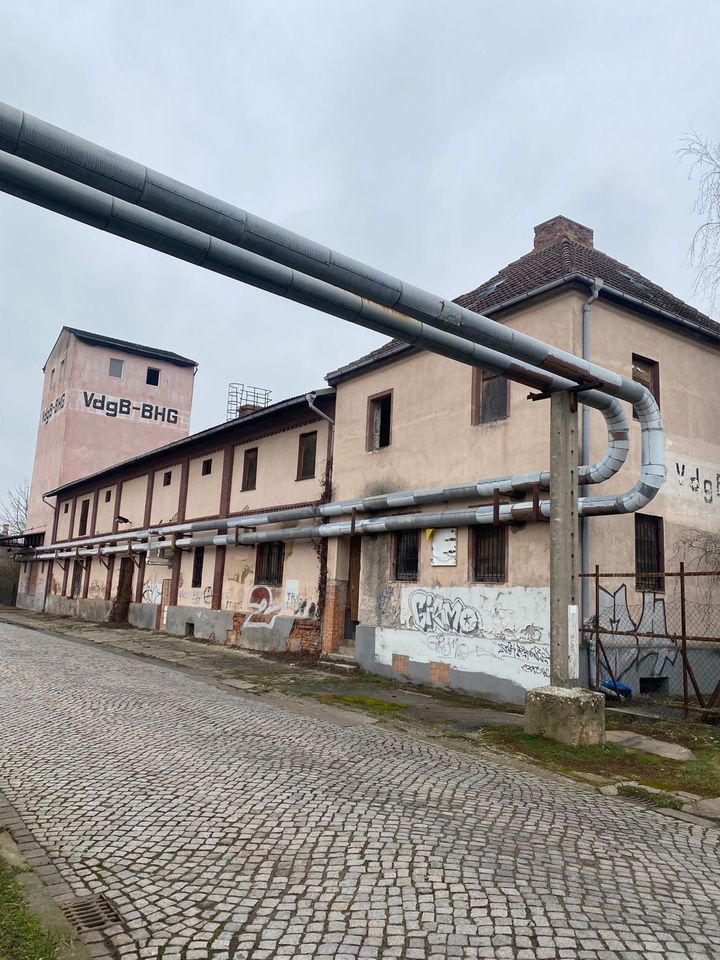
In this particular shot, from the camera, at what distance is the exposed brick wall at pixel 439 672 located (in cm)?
1236

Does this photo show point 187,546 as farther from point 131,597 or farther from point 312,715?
point 312,715

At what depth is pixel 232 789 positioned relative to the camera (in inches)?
218

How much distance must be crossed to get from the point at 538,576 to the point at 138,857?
26.5 ft

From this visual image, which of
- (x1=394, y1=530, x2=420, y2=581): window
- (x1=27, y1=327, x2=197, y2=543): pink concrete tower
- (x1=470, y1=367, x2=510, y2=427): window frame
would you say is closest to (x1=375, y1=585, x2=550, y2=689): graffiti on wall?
(x1=394, y1=530, x2=420, y2=581): window

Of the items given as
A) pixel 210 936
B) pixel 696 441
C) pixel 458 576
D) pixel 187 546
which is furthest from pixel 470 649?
pixel 187 546

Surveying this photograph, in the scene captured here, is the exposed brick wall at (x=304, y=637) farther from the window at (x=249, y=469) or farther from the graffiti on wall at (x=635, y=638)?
the graffiti on wall at (x=635, y=638)

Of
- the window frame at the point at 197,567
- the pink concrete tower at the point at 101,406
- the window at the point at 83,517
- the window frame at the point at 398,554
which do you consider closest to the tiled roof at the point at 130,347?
the pink concrete tower at the point at 101,406

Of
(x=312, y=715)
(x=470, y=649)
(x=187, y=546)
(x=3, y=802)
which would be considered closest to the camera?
(x=3, y=802)

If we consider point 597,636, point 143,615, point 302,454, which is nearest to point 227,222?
point 597,636

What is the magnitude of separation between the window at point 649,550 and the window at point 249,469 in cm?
1136

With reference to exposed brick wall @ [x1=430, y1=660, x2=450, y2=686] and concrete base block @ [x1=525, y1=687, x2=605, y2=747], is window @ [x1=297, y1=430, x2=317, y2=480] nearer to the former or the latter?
exposed brick wall @ [x1=430, y1=660, x2=450, y2=686]

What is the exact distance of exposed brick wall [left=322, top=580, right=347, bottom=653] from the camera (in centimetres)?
1588

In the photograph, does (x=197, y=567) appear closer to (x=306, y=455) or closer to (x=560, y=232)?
(x=306, y=455)

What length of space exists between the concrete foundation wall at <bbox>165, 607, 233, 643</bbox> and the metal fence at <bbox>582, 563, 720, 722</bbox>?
1170 centimetres
